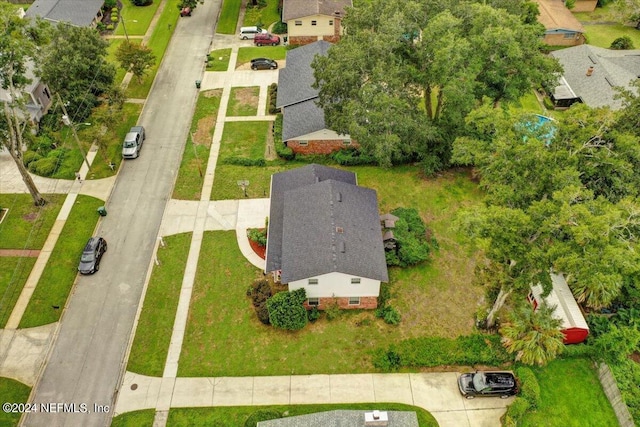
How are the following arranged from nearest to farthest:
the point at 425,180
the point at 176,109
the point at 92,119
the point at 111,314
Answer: the point at 111,314 → the point at 425,180 → the point at 92,119 → the point at 176,109

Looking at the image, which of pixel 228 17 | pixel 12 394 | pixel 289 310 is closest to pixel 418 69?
pixel 289 310

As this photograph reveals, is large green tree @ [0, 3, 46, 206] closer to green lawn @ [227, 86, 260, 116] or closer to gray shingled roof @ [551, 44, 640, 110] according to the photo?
green lawn @ [227, 86, 260, 116]

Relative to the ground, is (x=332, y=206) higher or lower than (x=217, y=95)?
higher

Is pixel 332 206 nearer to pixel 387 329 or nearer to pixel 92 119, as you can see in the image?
pixel 387 329

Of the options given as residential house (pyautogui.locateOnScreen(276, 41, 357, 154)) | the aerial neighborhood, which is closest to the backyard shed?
the aerial neighborhood

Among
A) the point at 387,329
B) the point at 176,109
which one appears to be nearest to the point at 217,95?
the point at 176,109

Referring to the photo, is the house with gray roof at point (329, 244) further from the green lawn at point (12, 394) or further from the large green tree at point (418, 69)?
the green lawn at point (12, 394)
